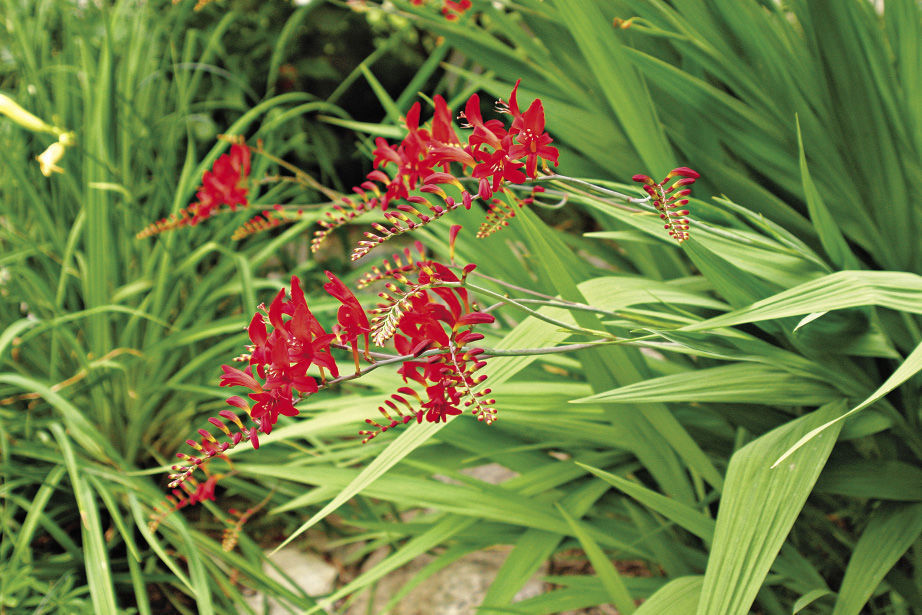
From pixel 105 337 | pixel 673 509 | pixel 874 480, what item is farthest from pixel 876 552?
pixel 105 337

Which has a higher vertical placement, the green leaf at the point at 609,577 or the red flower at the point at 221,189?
the red flower at the point at 221,189

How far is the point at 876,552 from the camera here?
80cm

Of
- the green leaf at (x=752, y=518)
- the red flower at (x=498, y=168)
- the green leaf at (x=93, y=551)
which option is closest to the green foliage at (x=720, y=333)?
the green leaf at (x=752, y=518)

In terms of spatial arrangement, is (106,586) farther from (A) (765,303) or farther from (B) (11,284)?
(A) (765,303)

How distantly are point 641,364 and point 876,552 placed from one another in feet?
1.11

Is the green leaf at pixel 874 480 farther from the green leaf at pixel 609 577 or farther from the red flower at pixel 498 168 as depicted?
the red flower at pixel 498 168

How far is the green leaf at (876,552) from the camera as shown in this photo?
2.49 ft

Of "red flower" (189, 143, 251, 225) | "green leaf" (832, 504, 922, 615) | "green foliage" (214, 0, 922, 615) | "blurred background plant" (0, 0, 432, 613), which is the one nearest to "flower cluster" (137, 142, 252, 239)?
"red flower" (189, 143, 251, 225)

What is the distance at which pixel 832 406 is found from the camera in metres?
0.78

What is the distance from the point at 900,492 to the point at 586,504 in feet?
1.26

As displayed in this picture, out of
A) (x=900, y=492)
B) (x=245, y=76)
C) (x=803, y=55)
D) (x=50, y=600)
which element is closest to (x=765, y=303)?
(x=900, y=492)

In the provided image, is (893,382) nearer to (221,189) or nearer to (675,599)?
(675,599)

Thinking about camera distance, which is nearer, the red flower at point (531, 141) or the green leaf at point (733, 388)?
the red flower at point (531, 141)

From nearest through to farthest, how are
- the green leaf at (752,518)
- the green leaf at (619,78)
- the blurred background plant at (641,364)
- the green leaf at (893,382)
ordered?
the green leaf at (893,382), the green leaf at (752,518), the blurred background plant at (641,364), the green leaf at (619,78)
